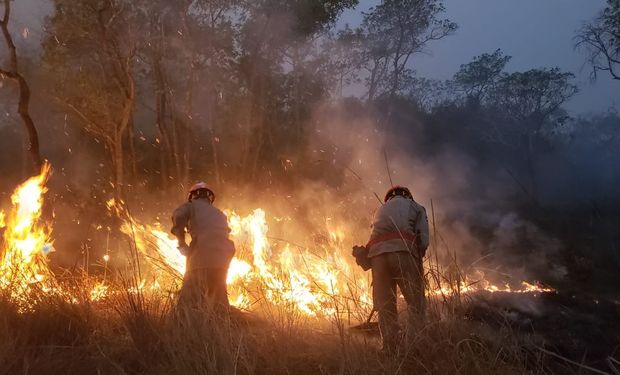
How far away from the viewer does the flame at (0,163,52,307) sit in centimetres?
457

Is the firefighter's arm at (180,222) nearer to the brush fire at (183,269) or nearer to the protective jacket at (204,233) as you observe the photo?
the protective jacket at (204,233)

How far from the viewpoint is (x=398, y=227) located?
555 centimetres

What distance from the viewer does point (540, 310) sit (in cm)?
1127

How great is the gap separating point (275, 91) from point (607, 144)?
27.3 metres

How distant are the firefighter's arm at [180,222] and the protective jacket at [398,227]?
2.07 m

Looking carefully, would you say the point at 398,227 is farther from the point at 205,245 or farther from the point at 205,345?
the point at 205,345

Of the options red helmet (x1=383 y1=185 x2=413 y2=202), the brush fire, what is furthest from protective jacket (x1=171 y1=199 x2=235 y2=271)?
red helmet (x1=383 y1=185 x2=413 y2=202)

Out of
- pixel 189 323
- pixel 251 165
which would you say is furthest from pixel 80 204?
pixel 189 323

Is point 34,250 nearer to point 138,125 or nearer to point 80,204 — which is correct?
point 80,204

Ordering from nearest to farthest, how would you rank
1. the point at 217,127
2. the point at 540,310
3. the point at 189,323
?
the point at 189,323 → the point at 540,310 → the point at 217,127

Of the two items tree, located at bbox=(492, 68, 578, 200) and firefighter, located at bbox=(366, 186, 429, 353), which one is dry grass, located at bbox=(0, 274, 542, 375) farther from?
tree, located at bbox=(492, 68, 578, 200)

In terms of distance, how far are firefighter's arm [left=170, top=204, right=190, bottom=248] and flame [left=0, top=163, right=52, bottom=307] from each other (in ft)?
4.40

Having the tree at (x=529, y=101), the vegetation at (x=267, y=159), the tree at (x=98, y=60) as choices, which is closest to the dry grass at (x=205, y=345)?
the vegetation at (x=267, y=159)

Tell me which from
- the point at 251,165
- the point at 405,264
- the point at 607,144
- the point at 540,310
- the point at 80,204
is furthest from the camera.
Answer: the point at 607,144
